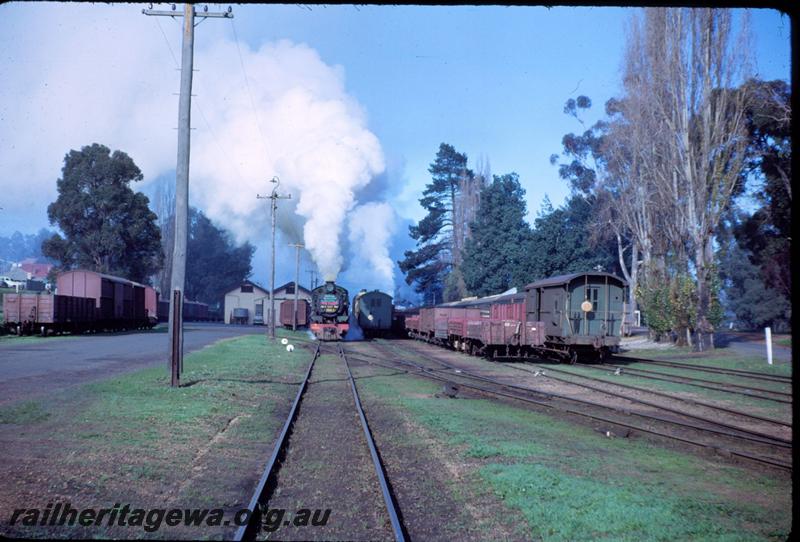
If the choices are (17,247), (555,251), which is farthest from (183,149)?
(17,247)

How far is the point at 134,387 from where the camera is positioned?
1345 centimetres

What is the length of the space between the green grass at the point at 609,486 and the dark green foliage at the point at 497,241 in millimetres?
40561

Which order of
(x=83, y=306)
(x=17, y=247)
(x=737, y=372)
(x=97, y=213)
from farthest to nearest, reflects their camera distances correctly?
(x=17, y=247) → (x=97, y=213) → (x=83, y=306) → (x=737, y=372)

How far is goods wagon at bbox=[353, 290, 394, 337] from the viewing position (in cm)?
4556

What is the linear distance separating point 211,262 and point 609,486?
8870cm

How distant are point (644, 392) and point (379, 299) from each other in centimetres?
3093

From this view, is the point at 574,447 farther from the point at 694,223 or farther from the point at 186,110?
the point at 694,223

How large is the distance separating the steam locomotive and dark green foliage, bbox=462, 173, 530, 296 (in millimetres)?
17096

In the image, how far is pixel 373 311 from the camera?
45.7 metres

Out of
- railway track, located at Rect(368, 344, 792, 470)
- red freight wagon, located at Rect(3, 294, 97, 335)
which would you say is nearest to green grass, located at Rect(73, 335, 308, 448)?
Result: railway track, located at Rect(368, 344, 792, 470)

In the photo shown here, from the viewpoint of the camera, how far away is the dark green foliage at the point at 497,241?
51.6 metres

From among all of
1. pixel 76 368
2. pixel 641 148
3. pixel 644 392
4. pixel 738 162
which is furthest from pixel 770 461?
pixel 641 148

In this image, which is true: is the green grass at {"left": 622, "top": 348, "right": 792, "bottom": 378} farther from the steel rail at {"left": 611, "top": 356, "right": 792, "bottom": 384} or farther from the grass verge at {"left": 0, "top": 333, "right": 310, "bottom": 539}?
the grass verge at {"left": 0, "top": 333, "right": 310, "bottom": 539}

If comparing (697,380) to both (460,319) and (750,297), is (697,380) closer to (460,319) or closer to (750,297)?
(460,319)
